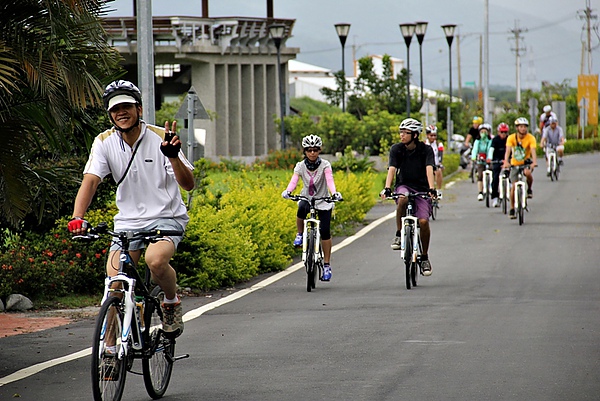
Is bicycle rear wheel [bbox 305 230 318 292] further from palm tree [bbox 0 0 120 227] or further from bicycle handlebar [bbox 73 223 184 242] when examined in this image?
bicycle handlebar [bbox 73 223 184 242]

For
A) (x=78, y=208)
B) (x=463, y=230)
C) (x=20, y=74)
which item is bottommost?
(x=463, y=230)

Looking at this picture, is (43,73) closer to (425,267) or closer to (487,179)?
(425,267)

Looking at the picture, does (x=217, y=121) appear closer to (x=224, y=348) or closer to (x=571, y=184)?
(x=571, y=184)

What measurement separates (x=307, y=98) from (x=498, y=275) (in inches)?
3434

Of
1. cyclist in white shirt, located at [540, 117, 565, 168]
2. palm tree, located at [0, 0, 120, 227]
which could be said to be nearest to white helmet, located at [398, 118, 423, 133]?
palm tree, located at [0, 0, 120, 227]

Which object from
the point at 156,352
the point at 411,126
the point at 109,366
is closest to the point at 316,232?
the point at 411,126

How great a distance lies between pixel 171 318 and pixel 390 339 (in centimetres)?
274

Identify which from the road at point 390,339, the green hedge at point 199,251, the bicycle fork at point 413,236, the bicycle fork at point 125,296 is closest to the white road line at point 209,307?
the road at point 390,339

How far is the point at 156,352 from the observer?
303 inches

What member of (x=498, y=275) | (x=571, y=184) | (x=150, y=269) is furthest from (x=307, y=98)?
(x=150, y=269)

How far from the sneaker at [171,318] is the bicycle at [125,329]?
0.20ft

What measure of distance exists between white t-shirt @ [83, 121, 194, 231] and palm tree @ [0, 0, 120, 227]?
2.48 metres

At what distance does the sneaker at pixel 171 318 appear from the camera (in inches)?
311

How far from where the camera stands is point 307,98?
102125 millimetres
